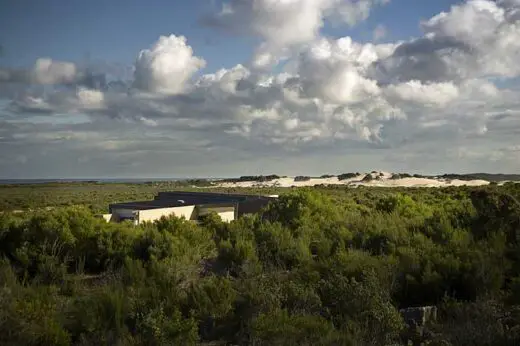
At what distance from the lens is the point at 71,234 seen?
1750 cm

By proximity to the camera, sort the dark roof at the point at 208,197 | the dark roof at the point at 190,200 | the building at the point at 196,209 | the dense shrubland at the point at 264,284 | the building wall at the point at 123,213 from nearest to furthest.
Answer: the dense shrubland at the point at 264,284, the building at the point at 196,209, the building wall at the point at 123,213, the dark roof at the point at 190,200, the dark roof at the point at 208,197

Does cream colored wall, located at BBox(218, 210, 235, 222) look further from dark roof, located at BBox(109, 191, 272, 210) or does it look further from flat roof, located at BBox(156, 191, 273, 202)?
flat roof, located at BBox(156, 191, 273, 202)

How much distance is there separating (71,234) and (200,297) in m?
8.52

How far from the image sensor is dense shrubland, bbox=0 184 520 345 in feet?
28.1

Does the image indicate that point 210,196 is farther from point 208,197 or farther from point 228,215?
point 228,215

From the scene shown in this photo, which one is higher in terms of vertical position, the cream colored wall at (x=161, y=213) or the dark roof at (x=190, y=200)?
the dark roof at (x=190, y=200)

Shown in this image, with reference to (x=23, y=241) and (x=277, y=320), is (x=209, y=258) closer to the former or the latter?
(x=23, y=241)

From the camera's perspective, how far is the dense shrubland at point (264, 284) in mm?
8578

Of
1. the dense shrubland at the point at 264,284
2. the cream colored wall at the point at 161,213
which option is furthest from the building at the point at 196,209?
the dense shrubland at the point at 264,284

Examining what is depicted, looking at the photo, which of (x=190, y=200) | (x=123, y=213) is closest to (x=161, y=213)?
(x=123, y=213)

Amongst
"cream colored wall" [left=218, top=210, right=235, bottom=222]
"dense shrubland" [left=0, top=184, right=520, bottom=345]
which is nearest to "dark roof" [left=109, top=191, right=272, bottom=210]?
"cream colored wall" [left=218, top=210, right=235, bottom=222]

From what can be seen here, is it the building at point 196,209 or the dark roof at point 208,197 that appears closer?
the building at point 196,209

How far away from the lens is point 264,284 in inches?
414

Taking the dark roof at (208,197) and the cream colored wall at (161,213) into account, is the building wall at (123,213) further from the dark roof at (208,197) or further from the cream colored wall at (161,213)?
the dark roof at (208,197)
